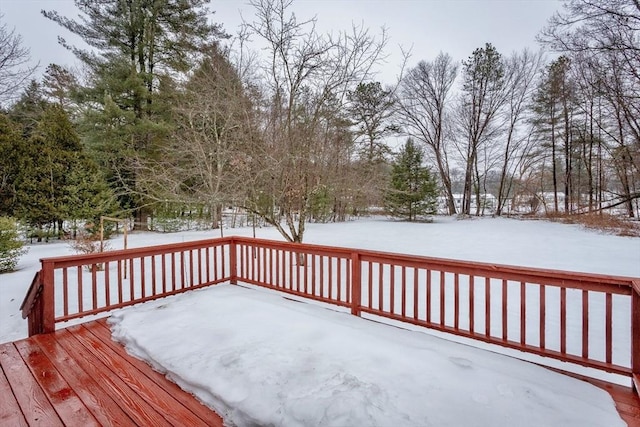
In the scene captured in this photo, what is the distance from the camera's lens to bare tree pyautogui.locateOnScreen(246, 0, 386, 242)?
19.1 feet

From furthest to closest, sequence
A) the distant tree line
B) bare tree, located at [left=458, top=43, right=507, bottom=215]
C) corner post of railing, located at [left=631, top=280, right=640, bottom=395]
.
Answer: bare tree, located at [left=458, top=43, right=507, bottom=215] → the distant tree line → corner post of railing, located at [left=631, top=280, right=640, bottom=395]

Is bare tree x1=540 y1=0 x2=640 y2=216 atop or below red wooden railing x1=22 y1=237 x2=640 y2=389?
atop

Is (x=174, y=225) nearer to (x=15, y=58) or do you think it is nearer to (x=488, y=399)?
(x=15, y=58)

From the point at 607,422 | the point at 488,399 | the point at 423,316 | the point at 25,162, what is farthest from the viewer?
the point at 25,162

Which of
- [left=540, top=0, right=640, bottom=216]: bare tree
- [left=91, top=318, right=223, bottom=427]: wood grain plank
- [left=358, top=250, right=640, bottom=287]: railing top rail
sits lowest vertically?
[left=91, top=318, right=223, bottom=427]: wood grain plank

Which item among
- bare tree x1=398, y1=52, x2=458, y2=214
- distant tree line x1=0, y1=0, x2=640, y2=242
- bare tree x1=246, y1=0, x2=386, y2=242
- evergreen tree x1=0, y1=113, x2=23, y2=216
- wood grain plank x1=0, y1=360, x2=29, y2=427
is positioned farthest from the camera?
bare tree x1=398, y1=52, x2=458, y2=214

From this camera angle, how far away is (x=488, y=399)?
6.25 feet

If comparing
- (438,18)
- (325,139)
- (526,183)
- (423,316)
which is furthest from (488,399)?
(526,183)

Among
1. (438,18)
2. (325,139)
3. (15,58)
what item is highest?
(438,18)

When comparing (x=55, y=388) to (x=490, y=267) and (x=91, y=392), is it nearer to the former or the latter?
(x=91, y=392)

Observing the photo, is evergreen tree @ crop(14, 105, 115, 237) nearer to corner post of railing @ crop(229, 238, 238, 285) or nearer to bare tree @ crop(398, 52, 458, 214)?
corner post of railing @ crop(229, 238, 238, 285)

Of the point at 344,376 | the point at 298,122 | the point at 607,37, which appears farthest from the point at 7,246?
the point at 607,37

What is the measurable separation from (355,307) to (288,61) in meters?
4.97

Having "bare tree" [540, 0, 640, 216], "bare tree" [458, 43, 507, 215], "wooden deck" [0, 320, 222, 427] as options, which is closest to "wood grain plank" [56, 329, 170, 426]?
"wooden deck" [0, 320, 222, 427]
